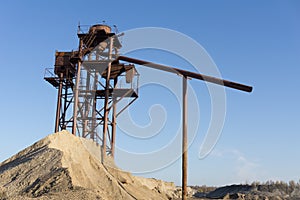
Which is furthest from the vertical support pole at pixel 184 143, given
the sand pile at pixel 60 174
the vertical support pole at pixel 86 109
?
the vertical support pole at pixel 86 109

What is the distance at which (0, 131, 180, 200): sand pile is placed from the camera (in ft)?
41.4

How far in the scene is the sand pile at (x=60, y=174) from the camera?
497 inches

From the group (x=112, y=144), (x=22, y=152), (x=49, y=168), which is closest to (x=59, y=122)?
(x=112, y=144)

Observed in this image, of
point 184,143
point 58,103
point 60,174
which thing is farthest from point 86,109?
point 184,143

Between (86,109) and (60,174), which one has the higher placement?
(86,109)

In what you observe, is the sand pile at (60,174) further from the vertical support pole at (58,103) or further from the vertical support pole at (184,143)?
the vertical support pole at (58,103)

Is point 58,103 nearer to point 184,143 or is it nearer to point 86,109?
point 86,109

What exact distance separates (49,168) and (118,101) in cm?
1173

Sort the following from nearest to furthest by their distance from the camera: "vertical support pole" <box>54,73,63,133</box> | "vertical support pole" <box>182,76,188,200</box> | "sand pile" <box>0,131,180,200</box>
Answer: "vertical support pole" <box>182,76,188,200</box> < "sand pile" <box>0,131,180,200</box> < "vertical support pole" <box>54,73,63,133</box>

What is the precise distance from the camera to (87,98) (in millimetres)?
26312

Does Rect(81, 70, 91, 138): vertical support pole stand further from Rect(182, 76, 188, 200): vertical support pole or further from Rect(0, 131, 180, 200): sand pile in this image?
Rect(182, 76, 188, 200): vertical support pole

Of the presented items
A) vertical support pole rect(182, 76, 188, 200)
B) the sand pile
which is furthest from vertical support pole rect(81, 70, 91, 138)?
vertical support pole rect(182, 76, 188, 200)

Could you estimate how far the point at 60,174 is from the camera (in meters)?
13.5

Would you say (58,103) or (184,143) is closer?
(184,143)
